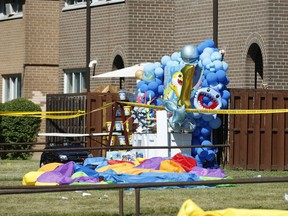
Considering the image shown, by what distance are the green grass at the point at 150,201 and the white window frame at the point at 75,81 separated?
17.8 m

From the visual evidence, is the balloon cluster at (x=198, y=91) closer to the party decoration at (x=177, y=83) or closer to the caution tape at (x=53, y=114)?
the party decoration at (x=177, y=83)

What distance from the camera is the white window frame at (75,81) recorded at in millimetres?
38906

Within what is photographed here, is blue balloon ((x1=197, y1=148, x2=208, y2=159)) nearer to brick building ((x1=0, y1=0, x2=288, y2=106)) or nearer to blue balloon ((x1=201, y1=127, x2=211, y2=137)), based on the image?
blue balloon ((x1=201, y1=127, x2=211, y2=137))

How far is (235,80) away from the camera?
1258 inches

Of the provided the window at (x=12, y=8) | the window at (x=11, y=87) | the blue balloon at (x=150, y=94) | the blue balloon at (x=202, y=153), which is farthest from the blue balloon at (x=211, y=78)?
the window at (x=11, y=87)

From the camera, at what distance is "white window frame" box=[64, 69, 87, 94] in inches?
1532

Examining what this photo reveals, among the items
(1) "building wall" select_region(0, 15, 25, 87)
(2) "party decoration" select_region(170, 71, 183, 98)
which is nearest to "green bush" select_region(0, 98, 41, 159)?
(1) "building wall" select_region(0, 15, 25, 87)

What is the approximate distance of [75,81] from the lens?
39312 mm

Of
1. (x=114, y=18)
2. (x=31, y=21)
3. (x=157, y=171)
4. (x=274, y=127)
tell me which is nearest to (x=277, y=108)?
(x=274, y=127)

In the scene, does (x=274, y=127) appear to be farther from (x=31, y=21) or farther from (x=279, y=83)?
(x=31, y=21)

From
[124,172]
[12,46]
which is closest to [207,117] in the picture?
[124,172]

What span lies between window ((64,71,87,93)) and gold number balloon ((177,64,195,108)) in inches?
546

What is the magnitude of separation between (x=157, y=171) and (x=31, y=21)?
20.1 m

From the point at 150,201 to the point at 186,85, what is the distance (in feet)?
22.6
